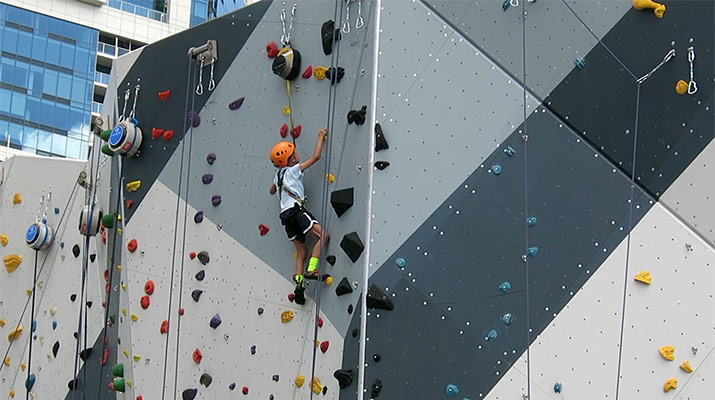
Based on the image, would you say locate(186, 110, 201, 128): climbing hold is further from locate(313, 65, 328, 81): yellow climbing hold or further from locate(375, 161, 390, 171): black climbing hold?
locate(375, 161, 390, 171): black climbing hold

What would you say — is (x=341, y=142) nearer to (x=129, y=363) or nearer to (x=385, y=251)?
(x=385, y=251)

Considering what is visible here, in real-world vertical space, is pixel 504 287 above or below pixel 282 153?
below

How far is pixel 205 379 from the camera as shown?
8.10 meters

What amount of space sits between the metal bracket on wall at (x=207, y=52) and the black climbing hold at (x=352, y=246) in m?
2.32

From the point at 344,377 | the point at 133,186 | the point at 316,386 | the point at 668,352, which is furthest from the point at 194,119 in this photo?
the point at 668,352

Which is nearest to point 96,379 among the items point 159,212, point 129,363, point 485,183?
point 129,363

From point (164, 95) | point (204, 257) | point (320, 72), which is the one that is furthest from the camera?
point (164, 95)

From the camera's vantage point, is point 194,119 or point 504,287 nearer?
point 504,287

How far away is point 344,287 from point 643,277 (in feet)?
5.93

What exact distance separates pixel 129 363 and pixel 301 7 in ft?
10.3

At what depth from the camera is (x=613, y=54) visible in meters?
7.35

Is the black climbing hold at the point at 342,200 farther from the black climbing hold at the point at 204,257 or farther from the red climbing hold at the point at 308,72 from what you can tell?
the black climbing hold at the point at 204,257

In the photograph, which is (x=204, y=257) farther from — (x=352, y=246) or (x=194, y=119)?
(x=352, y=246)

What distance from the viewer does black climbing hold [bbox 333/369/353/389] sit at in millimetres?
6809
